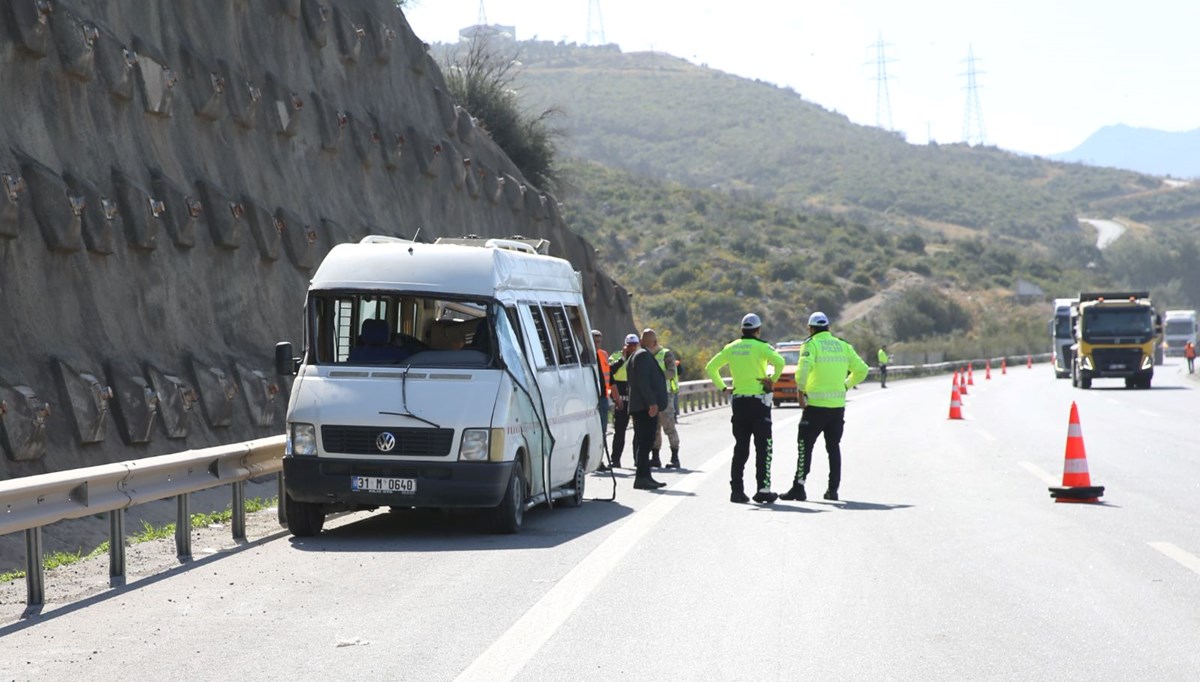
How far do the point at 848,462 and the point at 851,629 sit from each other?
1339 centimetres

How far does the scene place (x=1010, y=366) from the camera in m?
91.4

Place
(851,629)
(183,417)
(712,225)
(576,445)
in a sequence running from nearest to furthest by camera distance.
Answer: (851,629), (576,445), (183,417), (712,225)

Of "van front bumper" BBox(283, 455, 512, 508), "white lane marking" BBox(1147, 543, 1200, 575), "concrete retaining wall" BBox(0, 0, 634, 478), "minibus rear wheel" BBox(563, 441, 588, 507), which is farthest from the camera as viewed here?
"concrete retaining wall" BBox(0, 0, 634, 478)

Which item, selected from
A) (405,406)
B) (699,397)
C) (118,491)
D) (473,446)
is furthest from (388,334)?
(699,397)

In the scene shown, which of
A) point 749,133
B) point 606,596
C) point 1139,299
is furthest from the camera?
point 749,133

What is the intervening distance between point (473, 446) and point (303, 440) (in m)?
1.41

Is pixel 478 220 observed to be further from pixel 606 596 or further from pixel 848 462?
pixel 606 596

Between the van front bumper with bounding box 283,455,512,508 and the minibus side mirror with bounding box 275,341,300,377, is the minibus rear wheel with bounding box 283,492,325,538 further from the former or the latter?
the minibus side mirror with bounding box 275,341,300,377

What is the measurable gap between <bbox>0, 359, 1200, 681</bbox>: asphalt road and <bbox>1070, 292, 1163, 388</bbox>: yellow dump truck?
112 feet

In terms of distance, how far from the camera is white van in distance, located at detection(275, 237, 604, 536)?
12.6 meters

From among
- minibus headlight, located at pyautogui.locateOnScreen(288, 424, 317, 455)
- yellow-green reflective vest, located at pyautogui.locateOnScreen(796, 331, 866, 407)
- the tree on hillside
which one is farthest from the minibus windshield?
the tree on hillside

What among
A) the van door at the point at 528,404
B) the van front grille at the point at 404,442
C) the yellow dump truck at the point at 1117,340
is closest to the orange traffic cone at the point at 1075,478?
the van door at the point at 528,404

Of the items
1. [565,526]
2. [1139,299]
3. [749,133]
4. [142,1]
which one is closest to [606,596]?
[565,526]

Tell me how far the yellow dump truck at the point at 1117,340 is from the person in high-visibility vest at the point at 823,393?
35.5 m
